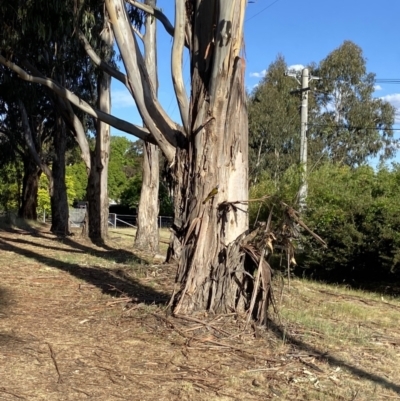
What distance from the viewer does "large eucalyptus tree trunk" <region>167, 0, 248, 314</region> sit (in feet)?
21.2

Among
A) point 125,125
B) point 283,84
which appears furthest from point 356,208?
point 283,84

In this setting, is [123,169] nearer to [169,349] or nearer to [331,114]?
[331,114]

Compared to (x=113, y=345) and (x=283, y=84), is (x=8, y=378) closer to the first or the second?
(x=113, y=345)

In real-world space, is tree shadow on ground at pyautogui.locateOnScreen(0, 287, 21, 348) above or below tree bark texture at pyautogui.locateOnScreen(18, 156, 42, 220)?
below

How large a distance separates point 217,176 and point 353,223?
6.25 metres

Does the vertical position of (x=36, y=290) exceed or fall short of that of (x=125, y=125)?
it falls short

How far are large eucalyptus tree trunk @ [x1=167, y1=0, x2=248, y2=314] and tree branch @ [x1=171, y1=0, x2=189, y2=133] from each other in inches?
16.6

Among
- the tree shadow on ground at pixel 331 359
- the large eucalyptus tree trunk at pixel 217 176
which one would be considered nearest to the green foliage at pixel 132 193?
the large eucalyptus tree trunk at pixel 217 176

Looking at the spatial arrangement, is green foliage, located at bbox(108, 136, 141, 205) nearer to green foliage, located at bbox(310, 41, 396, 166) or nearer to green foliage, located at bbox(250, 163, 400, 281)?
green foliage, located at bbox(310, 41, 396, 166)

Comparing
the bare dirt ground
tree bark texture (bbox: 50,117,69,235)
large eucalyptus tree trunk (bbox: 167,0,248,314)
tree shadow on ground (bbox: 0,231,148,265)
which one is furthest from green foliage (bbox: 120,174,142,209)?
large eucalyptus tree trunk (bbox: 167,0,248,314)

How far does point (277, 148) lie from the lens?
126 ft

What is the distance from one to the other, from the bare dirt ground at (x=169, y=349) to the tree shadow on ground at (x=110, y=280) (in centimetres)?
3

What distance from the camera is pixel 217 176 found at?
6.57 meters

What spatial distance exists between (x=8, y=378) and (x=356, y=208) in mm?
8796
